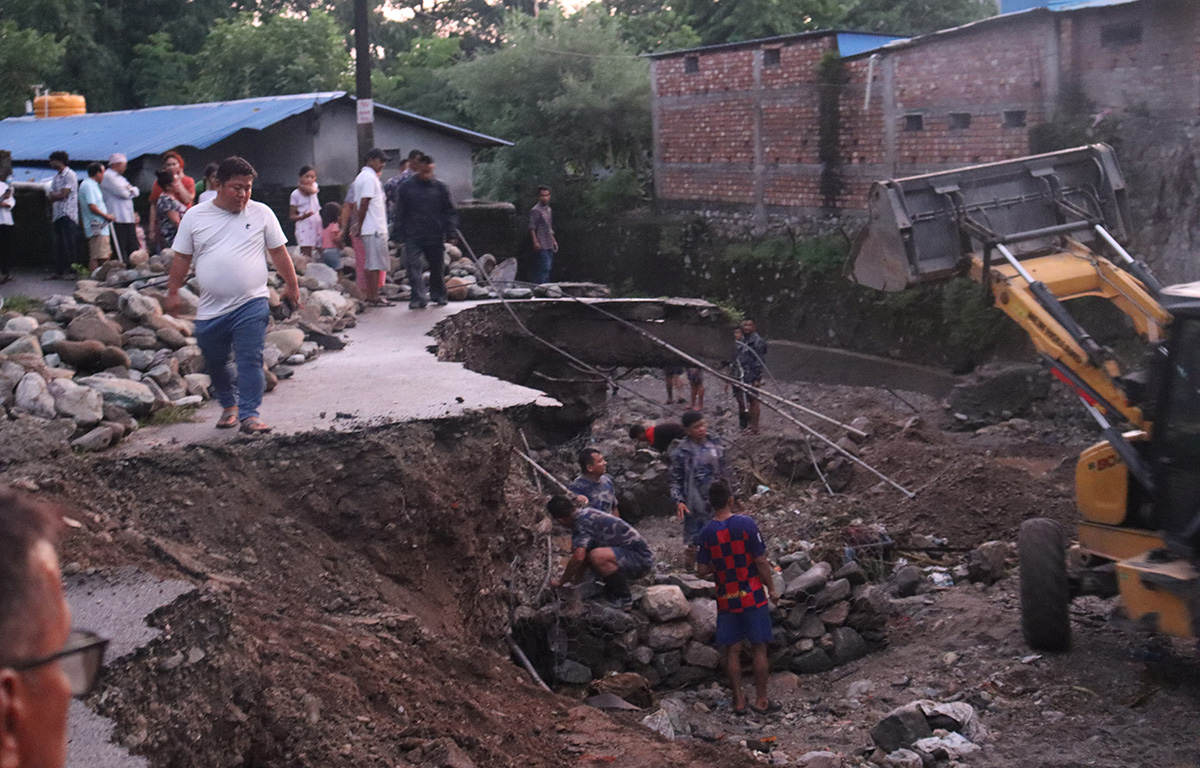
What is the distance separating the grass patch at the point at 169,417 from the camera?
21.0 feet

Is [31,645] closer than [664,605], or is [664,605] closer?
[31,645]

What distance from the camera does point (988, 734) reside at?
252 inches

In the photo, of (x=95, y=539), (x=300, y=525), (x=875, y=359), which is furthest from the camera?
(x=875, y=359)

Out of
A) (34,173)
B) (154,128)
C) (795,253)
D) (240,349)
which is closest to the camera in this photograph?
(240,349)

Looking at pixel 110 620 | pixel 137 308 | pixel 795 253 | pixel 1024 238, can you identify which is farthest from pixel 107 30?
pixel 110 620

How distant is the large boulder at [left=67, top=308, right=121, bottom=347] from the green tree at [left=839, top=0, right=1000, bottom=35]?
19.9 m

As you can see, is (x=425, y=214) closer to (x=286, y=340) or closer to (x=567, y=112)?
(x=286, y=340)

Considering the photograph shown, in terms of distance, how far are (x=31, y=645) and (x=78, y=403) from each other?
478 cm

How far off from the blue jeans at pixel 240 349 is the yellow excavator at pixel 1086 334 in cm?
449

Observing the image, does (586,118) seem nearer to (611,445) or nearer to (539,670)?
(611,445)

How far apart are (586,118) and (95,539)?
2021 centimetres

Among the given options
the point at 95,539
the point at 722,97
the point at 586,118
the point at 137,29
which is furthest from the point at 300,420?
the point at 137,29

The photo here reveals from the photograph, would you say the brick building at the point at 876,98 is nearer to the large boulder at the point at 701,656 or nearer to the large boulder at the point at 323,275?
the large boulder at the point at 701,656

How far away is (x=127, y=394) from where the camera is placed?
6.35m
